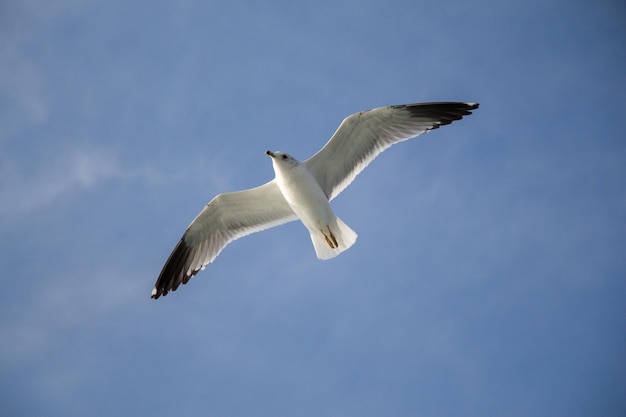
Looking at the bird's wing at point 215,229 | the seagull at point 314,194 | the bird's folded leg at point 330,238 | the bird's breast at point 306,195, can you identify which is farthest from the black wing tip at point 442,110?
the bird's wing at point 215,229

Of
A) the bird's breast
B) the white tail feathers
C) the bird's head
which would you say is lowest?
the white tail feathers

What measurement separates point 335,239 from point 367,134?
1.36m

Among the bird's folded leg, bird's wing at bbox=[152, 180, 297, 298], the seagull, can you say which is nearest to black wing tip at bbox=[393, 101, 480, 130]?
the seagull

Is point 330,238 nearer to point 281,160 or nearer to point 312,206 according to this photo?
point 312,206

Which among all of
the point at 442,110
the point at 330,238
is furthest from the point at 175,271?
the point at 442,110

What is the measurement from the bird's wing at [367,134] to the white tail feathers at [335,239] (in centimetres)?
50

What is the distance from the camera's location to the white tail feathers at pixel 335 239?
29.1 ft

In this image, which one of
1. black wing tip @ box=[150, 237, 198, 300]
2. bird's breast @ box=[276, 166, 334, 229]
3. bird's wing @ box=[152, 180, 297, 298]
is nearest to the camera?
bird's breast @ box=[276, 166, 334, 229]

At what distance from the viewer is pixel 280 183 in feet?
29.0

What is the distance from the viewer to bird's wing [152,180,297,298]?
9.45m

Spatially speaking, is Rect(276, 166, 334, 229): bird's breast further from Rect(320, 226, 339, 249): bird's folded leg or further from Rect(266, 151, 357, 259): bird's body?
Rect(320, 226, 339, 249): bird's folded leg

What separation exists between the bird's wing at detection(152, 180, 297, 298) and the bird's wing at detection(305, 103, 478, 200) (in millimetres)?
715

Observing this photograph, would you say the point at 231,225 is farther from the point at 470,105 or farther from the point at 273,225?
the point at 470,105

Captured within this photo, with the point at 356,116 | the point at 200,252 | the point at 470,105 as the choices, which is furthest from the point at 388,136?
the point at 200,252
